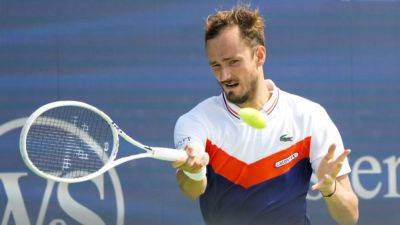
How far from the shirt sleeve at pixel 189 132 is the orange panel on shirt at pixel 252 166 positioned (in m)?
0.07

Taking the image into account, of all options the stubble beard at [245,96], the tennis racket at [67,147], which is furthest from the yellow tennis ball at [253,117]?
the tennis racket at [67,147]

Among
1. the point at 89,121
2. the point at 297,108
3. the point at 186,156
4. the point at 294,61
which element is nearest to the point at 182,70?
the point at 294,61

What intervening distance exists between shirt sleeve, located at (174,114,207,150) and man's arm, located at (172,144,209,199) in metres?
0.13

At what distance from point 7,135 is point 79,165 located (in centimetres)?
152

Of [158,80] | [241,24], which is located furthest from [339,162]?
[158,80]

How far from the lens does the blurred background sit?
6215 mm

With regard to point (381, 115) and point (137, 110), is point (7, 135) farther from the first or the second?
point (381, 115)

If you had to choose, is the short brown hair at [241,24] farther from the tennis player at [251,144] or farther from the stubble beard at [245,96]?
the stubble beard at [245,96]

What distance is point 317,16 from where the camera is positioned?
6.41 m

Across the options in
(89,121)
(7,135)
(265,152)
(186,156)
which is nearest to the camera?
(186,156)

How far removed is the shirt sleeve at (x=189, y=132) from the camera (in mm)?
4168

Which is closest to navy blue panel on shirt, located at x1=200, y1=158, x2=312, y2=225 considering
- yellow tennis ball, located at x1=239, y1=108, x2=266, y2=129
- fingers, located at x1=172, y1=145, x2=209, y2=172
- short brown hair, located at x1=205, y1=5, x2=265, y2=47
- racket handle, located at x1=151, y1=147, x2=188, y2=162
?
yellow tennis ball, located at x1=239, y1=108, x2=266, y2=129

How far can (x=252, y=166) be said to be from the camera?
14.1 ft

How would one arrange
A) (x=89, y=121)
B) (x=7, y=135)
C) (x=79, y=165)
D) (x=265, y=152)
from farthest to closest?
(x=7, y=135) → (x=89, y=121) → (x=79, y=165) → (x=265, y=152)
